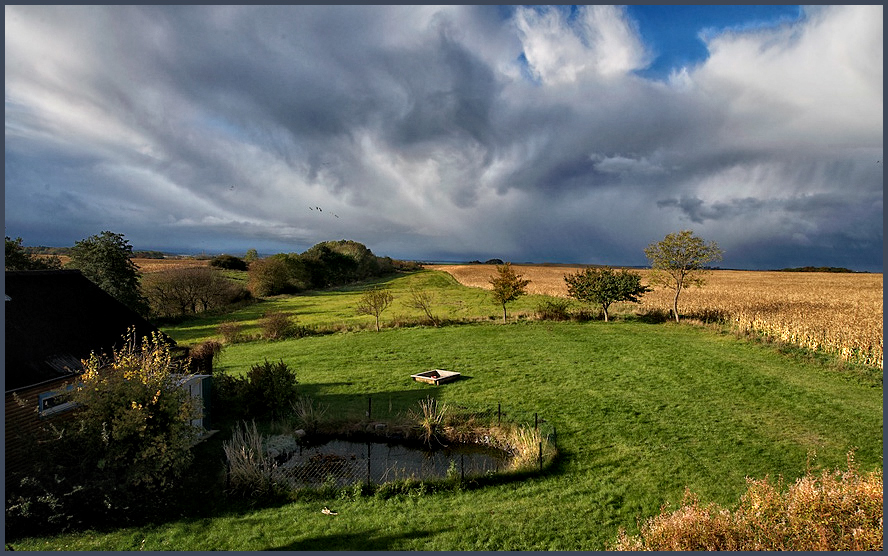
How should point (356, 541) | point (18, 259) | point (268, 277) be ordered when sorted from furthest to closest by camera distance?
point (268, 277) → point (18, 259) → point (356, 541)

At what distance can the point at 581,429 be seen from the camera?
15.4 metres

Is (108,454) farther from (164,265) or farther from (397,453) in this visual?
(164,265)

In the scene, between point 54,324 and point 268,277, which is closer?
point 54,324

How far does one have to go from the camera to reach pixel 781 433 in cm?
1440

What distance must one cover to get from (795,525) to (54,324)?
1837 cm

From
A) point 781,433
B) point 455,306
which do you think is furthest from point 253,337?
point 781,433

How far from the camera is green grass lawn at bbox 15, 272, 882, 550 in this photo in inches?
388

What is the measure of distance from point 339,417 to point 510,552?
9.81 metres

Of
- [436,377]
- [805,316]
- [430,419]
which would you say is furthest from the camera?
[805,316]

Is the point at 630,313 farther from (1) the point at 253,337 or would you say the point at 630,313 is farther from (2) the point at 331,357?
(1) the point at 253,337

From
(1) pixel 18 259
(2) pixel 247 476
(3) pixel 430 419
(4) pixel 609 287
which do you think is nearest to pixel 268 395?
(2) pixel 247 476

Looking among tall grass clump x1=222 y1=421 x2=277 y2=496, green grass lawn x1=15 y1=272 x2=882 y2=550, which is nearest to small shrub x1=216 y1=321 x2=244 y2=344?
green grass lawn x1=15 y1=272 x2=882 y2=550

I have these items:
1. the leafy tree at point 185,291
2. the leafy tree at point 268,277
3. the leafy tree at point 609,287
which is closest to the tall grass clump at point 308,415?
the leafy tree at point 609,287

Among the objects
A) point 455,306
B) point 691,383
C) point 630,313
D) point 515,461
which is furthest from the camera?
point 455,306
